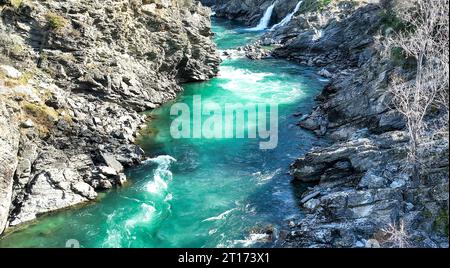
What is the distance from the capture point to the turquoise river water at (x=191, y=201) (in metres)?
27.4

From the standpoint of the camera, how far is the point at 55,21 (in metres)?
41.7

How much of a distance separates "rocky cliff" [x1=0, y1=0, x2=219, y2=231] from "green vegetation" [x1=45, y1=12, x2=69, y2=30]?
0.09 m

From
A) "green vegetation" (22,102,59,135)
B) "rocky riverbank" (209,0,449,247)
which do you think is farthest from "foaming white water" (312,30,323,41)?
"green vegetation" (22,102,59,135)

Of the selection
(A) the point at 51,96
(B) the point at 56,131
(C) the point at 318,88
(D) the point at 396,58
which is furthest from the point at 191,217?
(C) the point at 318,88

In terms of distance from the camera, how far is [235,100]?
165 feet

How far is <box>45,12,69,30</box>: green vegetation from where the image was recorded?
41.4 metres

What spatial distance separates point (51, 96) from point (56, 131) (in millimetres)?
3844

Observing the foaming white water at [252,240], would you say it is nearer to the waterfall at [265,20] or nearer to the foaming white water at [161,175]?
the foaming white water at [161,175]

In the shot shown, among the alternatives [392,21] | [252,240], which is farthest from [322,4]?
[252,240]

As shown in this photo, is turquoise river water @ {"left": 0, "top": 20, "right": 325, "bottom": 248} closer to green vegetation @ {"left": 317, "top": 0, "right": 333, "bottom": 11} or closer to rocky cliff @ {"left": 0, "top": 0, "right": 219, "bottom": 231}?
rocky cliff @ {"left": 0, "top": 0, "right": 219, "bottom": 231}

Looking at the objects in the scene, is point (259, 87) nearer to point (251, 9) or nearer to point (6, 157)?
point (6, 157)

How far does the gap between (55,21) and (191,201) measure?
21.9m

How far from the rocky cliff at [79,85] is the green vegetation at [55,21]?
9 centimetres
